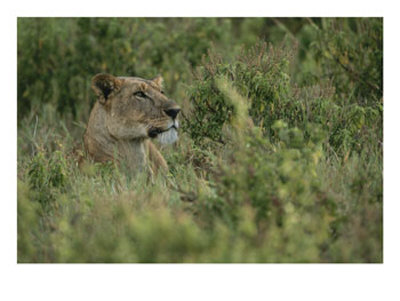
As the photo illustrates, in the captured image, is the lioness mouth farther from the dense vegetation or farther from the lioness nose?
the dense vegetation

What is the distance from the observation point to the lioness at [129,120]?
6.08 metres

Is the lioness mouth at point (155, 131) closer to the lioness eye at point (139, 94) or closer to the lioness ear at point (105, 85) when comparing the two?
the lioness eye at point (139, 94)

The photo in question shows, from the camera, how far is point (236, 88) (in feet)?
19.3

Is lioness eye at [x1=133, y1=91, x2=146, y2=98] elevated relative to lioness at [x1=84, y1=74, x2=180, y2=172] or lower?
elevated

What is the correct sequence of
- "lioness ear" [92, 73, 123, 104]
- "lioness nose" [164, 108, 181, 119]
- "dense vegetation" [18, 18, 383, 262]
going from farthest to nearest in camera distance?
"lioness ear" [92, 73, 123, 104], "lioness nose" [164, 108, 181, 119], "dense vegetation" [18, 18, 383, 262]

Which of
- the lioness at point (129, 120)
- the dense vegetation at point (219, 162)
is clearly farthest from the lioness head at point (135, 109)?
the dense vegetation at point (219, 162)

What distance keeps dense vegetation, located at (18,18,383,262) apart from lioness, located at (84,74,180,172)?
0.87ft

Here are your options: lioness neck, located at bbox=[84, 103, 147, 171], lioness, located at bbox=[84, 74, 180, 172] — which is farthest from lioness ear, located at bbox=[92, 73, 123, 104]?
lioness neck, located at bbox=[84, 103, 147, 171]

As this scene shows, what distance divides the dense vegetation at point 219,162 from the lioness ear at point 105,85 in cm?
58

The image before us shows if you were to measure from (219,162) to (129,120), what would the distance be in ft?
5.25

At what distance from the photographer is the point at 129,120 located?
6172 mm

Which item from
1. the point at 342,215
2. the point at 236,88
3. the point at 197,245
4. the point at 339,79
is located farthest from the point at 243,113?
the point at 339,79

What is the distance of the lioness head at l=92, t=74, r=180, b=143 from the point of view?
19.9 ft

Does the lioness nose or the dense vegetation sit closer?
the dense vegetation
